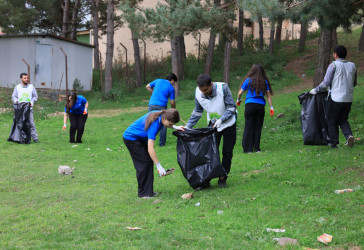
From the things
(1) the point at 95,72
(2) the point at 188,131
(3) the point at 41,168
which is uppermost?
(1) the point at 95,72

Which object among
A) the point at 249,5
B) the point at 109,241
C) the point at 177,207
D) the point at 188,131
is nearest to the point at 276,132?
the point at 249,5

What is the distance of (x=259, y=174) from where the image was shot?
23.2ft

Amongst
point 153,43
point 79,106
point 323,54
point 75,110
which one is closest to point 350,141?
point 323,54

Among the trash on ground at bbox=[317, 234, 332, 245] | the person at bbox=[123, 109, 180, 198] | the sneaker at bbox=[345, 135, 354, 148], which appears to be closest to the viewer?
the trash on ground at bbox=[317, 234, 332, 245]

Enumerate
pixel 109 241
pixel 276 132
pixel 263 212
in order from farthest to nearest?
pixel 276 132, pixel 263 212, pixel 109 241

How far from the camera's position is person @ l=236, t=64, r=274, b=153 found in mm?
8883

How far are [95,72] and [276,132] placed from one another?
20.6 m

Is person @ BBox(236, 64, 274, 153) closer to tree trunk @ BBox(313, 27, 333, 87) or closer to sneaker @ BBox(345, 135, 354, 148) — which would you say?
sneaker @ BBox(345, 135, 354, 148)

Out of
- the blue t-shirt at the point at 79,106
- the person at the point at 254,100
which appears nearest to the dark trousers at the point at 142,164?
the person at the point at 254,100

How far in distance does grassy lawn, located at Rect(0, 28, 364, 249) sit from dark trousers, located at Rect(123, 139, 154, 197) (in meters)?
0.22

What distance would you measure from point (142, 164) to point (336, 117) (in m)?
3.52

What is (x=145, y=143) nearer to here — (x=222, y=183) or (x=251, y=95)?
(x=222, y=183)

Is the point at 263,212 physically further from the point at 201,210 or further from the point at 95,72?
the point at 95,72

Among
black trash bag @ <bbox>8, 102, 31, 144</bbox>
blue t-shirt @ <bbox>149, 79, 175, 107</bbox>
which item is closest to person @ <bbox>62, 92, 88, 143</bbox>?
black trash bag @ <bbox>8, 102, 31, 144</bbox>
